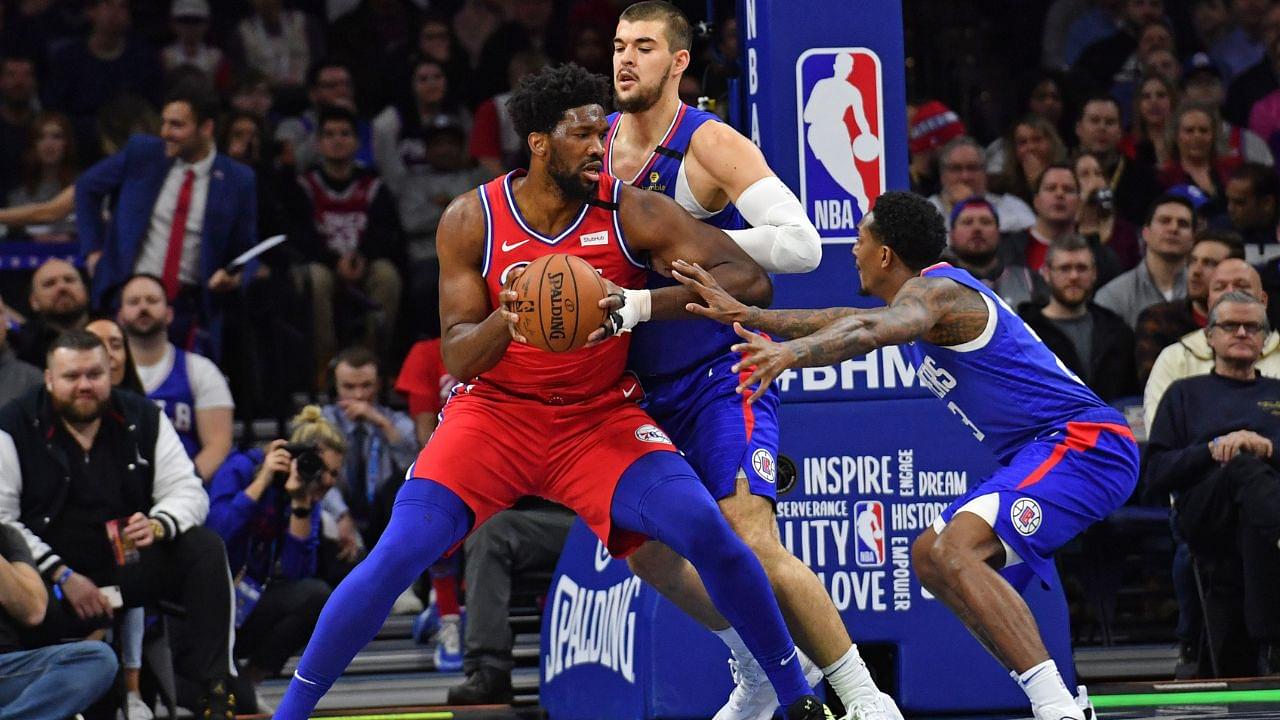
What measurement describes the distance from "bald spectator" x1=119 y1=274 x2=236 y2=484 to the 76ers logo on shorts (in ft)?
12.0

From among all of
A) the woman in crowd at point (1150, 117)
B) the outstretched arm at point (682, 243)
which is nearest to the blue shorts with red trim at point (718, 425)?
the outstretched arm at point (682, 243)

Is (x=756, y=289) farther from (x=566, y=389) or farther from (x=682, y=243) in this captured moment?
(x=566, y=389)

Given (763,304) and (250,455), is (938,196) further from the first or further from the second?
(763,304)

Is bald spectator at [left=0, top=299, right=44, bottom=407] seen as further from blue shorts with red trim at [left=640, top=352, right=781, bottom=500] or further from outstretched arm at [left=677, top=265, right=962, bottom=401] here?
outstretched arm at [left=677, top=265, right=962, bottom=401]

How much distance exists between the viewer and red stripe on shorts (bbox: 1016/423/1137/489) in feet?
22.0

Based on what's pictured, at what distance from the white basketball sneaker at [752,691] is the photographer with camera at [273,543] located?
2.63 m

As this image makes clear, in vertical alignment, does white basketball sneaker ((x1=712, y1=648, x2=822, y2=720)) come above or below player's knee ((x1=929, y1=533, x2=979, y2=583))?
below

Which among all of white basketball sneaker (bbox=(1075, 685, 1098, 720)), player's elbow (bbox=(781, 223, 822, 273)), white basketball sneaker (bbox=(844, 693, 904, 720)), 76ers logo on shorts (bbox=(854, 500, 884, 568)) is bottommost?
white basketball sneaker (bbox=(1075, 685, 1098, 720))

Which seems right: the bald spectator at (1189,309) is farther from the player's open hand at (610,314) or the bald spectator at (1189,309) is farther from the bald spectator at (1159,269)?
the player's open hand at (610,314)

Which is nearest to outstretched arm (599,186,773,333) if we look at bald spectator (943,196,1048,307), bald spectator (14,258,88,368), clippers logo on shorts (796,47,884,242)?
clippers logo on shorts (796,47,884,242)

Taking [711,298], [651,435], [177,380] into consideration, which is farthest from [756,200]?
[177,380]

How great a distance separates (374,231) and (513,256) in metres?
5.97

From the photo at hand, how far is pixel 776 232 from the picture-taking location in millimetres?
6215

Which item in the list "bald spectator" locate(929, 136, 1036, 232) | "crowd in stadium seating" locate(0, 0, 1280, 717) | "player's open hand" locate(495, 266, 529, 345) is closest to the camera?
"player's open hand" locate(495, 266, 529, 345)
